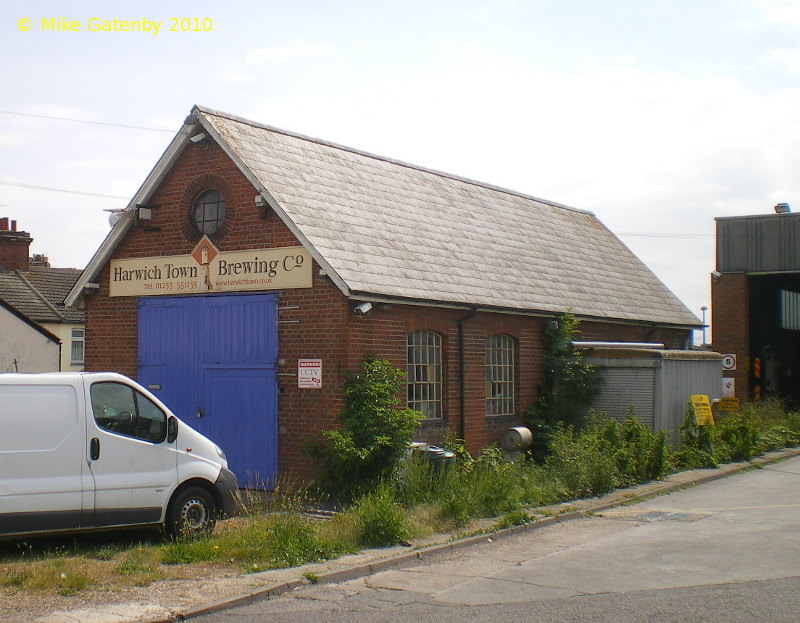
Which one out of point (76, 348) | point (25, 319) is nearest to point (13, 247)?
point (76, 348)

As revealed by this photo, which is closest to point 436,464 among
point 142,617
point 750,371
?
point 142,617

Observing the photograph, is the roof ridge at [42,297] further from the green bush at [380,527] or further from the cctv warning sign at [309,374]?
the green bush at [380,527]

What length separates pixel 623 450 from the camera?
16578 millimetres

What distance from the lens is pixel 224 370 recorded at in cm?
1578

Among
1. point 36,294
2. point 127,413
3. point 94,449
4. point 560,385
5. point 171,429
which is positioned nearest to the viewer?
point 94,449

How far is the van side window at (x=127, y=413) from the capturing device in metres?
10.7

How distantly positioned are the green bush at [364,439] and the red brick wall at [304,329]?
344 mm

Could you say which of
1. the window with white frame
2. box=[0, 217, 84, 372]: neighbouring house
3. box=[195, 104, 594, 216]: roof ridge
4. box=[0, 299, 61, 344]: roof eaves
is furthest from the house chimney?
box=[195, 104, 594, 216]: roof ridge

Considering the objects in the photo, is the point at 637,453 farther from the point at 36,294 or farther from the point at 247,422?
the point at 36,294

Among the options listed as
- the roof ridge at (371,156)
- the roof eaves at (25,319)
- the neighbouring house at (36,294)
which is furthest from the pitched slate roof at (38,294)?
the roof ridge at (371,156)

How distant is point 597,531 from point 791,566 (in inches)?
112

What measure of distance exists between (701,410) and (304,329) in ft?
29.5

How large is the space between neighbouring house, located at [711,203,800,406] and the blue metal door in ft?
55.7

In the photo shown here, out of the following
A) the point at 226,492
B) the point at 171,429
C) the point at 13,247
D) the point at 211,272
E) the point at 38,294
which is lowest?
the point at 226,492
